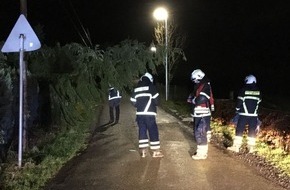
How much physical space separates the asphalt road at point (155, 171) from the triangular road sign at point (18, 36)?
8.04 ft

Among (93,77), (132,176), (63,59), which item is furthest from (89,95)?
(132,176)

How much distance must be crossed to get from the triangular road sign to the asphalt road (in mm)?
2452

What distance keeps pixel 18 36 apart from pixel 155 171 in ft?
11.6

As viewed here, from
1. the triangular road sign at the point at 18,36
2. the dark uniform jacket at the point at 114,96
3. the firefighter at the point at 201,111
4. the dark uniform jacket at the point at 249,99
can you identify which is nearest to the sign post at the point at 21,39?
the triangular road sign at the point at 18,36

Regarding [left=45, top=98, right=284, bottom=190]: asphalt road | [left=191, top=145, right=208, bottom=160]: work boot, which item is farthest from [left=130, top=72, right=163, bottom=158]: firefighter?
[left=191, top=145, right=208, bottom=160]: work boot

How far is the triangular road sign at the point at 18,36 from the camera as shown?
8.06 m

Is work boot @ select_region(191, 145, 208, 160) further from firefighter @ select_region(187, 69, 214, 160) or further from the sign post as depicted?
the sign post

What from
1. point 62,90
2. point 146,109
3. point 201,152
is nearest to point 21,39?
point 146,109

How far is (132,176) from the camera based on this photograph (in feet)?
25.7

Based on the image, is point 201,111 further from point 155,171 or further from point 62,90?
point 62,90

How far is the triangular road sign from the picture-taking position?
806 centimetres

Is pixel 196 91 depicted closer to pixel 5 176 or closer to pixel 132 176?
pixel 132 176

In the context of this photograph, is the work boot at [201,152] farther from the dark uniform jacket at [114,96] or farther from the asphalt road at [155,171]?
the dark uniform jacket at [114,96]

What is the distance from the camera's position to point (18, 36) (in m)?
8.12
